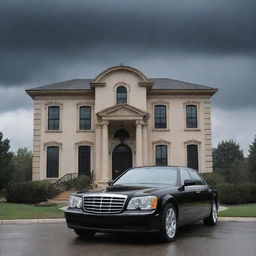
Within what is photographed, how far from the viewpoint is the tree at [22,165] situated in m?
55.1

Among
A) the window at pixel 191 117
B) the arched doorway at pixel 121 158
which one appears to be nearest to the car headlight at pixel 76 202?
the arched doorway at pixel 121 158

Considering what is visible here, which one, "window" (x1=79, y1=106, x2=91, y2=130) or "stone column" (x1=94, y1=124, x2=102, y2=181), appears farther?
"window" (x1=79, y1=106, x2=91, y2=130)

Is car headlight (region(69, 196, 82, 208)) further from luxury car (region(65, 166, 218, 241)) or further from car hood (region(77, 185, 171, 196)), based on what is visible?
car hood (region(77, 185, 171, 196))

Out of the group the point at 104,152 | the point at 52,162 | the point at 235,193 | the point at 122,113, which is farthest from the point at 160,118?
the point at 235,193

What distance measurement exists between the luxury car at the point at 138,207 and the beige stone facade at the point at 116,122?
18.9 meters

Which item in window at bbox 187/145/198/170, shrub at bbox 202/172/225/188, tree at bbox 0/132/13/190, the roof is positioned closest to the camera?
shrub at bbox 202/172/225/188

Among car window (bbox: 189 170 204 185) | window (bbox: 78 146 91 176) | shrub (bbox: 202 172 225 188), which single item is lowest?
shrub (bbox: 202 172 225 188)

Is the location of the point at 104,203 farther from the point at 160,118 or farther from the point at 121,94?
the point at 160,118

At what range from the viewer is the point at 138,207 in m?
6.94

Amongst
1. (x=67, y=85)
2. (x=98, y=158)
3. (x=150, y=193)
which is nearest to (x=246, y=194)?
(x=98, y=158)

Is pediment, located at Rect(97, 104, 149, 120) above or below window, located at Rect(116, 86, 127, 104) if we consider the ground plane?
below

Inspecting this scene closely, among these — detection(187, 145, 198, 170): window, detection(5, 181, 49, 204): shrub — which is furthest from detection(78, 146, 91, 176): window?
detection(187, 145, 198, 170): window

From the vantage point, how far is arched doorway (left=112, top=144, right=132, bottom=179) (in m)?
28.5

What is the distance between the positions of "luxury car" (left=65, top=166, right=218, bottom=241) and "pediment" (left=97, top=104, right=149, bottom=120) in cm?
1764
